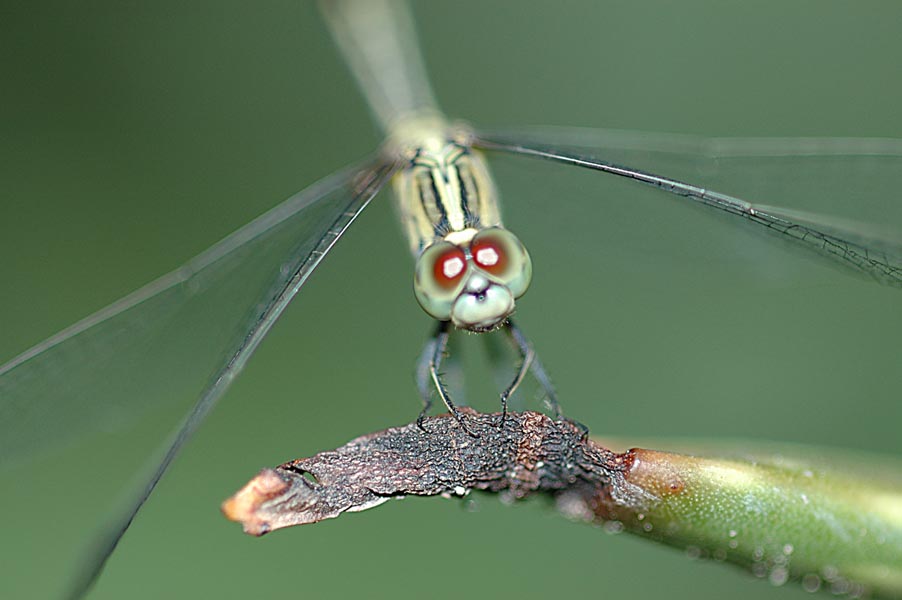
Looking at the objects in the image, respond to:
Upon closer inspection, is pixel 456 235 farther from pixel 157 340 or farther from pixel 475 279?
pixel 157 340

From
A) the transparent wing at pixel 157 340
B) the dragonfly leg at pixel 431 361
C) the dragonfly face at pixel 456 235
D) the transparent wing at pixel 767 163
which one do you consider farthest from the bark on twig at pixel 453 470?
the transparent wing at pixel 767 163

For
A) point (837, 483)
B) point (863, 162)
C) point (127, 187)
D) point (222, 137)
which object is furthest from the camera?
point (222, 137)

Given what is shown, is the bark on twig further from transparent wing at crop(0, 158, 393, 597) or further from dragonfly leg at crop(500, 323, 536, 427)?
transparent wing at crop(0, 158, 393, 597)

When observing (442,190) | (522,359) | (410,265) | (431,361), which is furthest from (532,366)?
(410,265)

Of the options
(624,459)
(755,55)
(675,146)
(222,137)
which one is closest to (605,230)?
(675,146)

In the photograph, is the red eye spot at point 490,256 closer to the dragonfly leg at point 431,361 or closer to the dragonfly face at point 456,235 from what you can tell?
the dragonfly face at point 456,235

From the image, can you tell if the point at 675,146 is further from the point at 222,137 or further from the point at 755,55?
the point at 222,137

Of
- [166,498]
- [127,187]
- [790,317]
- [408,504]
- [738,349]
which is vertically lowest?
[166,498]
